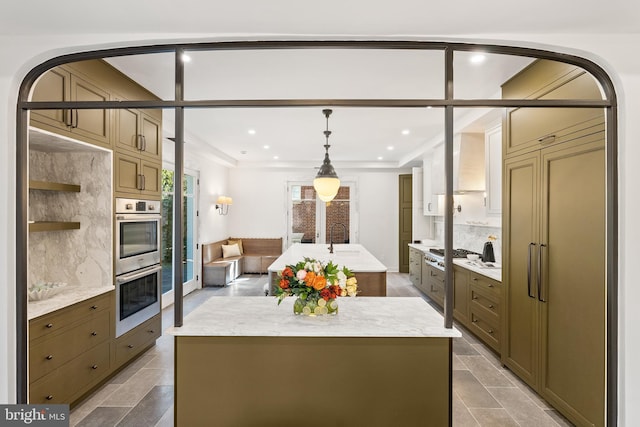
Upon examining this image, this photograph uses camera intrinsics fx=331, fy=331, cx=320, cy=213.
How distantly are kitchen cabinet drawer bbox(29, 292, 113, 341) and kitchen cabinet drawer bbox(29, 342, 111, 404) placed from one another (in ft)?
0.97

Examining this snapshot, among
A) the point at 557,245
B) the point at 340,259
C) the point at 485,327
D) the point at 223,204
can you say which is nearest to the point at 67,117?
the point at 340,259

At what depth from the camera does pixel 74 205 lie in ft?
9.31

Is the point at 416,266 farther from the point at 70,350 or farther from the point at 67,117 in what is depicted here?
the point at 67,117

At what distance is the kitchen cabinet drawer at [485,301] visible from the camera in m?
3.36

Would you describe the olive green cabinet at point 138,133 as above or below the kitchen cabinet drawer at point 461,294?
above

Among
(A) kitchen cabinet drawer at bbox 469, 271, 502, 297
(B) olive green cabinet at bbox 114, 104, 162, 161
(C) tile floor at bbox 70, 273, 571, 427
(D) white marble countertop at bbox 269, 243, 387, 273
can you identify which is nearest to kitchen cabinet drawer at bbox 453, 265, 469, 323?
(A) kitchen cabinet drawer at bbox 469, 271, 502, 297

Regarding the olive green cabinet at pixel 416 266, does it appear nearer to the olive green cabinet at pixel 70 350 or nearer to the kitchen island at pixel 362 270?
the kitchen island at pixel 362 270

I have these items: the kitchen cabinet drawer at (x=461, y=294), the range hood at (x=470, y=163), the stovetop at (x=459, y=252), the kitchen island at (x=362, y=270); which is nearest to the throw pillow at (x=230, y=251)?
the kitchen island at (x=362, y=270)

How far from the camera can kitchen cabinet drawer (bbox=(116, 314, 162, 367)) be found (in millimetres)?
3016

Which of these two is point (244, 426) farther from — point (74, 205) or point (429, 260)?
point (429, 260)

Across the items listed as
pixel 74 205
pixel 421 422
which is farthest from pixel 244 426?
pixel 74 205

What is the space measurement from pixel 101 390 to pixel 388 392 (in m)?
2.46

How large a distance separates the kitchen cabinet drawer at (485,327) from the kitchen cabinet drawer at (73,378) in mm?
3650

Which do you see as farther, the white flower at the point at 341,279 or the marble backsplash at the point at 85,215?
the marble backsplash at the point at 85,215
